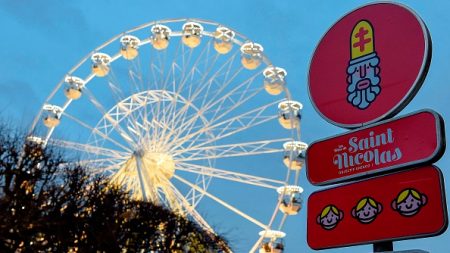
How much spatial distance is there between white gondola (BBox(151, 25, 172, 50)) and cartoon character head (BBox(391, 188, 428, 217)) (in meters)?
24.6

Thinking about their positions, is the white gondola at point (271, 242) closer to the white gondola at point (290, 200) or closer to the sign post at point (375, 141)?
the white gondola at point (290, 200)

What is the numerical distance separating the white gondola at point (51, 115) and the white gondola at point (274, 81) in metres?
8.80

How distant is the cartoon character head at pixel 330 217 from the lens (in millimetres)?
4631

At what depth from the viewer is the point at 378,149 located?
177 inches

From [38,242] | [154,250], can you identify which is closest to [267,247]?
[154,250]

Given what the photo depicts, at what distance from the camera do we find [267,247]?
84.6 ft

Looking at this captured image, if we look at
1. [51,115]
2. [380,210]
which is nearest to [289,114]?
[51,115]

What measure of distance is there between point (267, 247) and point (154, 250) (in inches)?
236

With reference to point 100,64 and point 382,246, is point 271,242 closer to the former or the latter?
point 100,64

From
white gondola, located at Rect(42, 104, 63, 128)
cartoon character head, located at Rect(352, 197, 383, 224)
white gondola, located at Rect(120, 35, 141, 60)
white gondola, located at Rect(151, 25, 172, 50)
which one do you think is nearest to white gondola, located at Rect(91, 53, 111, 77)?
white gondola, located at Rect(120, 35, 141, 60)

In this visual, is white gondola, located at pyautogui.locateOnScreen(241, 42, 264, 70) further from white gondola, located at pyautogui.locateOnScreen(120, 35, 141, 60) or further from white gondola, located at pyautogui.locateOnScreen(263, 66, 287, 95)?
white gondola, located at pyautogui.locateOnScreen(120, 35, 141, 60)

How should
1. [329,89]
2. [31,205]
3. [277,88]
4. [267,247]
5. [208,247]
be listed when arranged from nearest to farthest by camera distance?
[329,89] < [31,205] < [208,247] < [267,247] < [277,88]

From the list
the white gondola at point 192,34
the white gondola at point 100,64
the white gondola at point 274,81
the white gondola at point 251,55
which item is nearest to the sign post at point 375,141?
the white gondola at point 274,81

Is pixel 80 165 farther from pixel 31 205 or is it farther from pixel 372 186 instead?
pixel 372 186
